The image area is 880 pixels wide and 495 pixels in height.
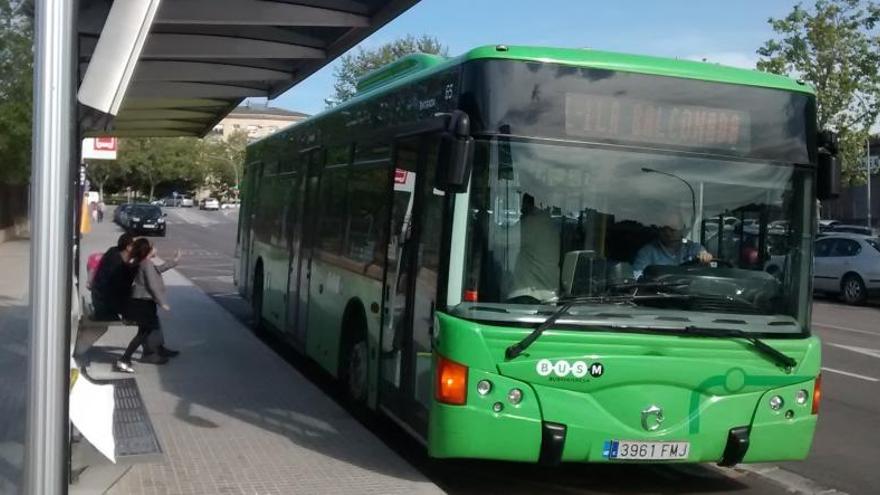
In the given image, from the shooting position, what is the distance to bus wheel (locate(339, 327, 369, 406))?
8.29m

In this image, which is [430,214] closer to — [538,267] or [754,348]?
[538,267]

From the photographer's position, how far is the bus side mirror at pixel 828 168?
6.58 m

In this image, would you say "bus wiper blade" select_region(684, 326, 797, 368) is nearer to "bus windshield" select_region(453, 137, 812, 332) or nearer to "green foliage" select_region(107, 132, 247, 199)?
"bus windshield" select_region(453, 137, 812, 332)

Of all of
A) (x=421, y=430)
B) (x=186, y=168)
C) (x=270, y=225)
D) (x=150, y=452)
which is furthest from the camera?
(x=186, y=168)

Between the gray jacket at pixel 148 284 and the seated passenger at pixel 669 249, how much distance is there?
5.88 m

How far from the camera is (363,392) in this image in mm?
8281

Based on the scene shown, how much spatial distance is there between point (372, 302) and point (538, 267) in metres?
2.17

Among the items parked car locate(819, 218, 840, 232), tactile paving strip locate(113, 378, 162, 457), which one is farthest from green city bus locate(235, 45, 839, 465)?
parked car locate(819, 218, 840, 232)

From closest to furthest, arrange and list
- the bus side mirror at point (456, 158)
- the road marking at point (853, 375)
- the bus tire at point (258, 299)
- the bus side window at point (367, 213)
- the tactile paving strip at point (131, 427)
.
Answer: the tactile paving strip at point (131, 427)
the bus side mirror at point (456, 158)
the bus side window at point (367, 213)
the road marking at point (853, 375)
the bus tire at point (258, 299)

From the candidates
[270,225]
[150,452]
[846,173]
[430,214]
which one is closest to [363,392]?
[430,214]

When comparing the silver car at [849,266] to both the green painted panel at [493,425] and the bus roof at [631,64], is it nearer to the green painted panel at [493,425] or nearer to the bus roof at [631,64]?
the bus roof at [631,64]

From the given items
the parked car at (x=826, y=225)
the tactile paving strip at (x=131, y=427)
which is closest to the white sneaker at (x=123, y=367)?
the tactile paving strip at (x=131, y=427)

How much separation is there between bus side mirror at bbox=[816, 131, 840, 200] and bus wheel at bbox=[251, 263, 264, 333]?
346 inches

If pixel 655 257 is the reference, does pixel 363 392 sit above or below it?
below
